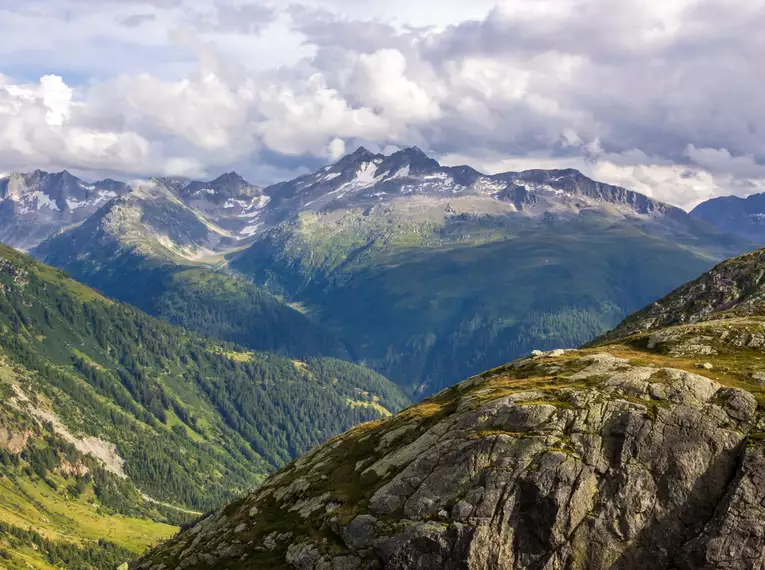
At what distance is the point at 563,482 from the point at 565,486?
0.43m

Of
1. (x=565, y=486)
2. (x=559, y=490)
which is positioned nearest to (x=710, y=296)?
(x=565, y=486)

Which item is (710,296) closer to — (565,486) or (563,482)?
(563,482)

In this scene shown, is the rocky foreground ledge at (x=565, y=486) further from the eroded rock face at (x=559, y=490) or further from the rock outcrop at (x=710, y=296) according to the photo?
the rock outcrop at (x=710, y=296)

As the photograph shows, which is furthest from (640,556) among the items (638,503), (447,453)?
(447,453)

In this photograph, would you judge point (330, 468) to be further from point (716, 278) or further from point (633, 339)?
point (716, 278)

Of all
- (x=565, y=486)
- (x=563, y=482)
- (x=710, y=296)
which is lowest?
(x=710, y=296)

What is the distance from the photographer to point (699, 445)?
63625mm

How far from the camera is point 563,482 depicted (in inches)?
2562

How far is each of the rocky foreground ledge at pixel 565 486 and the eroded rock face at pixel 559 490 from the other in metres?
0.14

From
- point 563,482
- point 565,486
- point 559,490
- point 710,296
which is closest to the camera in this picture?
point 559,490

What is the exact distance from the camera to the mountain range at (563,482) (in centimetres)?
6078

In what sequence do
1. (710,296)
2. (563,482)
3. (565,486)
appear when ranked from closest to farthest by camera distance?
(565,486)
(563,482)
(710,296)

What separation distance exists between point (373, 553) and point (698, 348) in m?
52.5

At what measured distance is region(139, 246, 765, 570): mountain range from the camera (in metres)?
60.8
